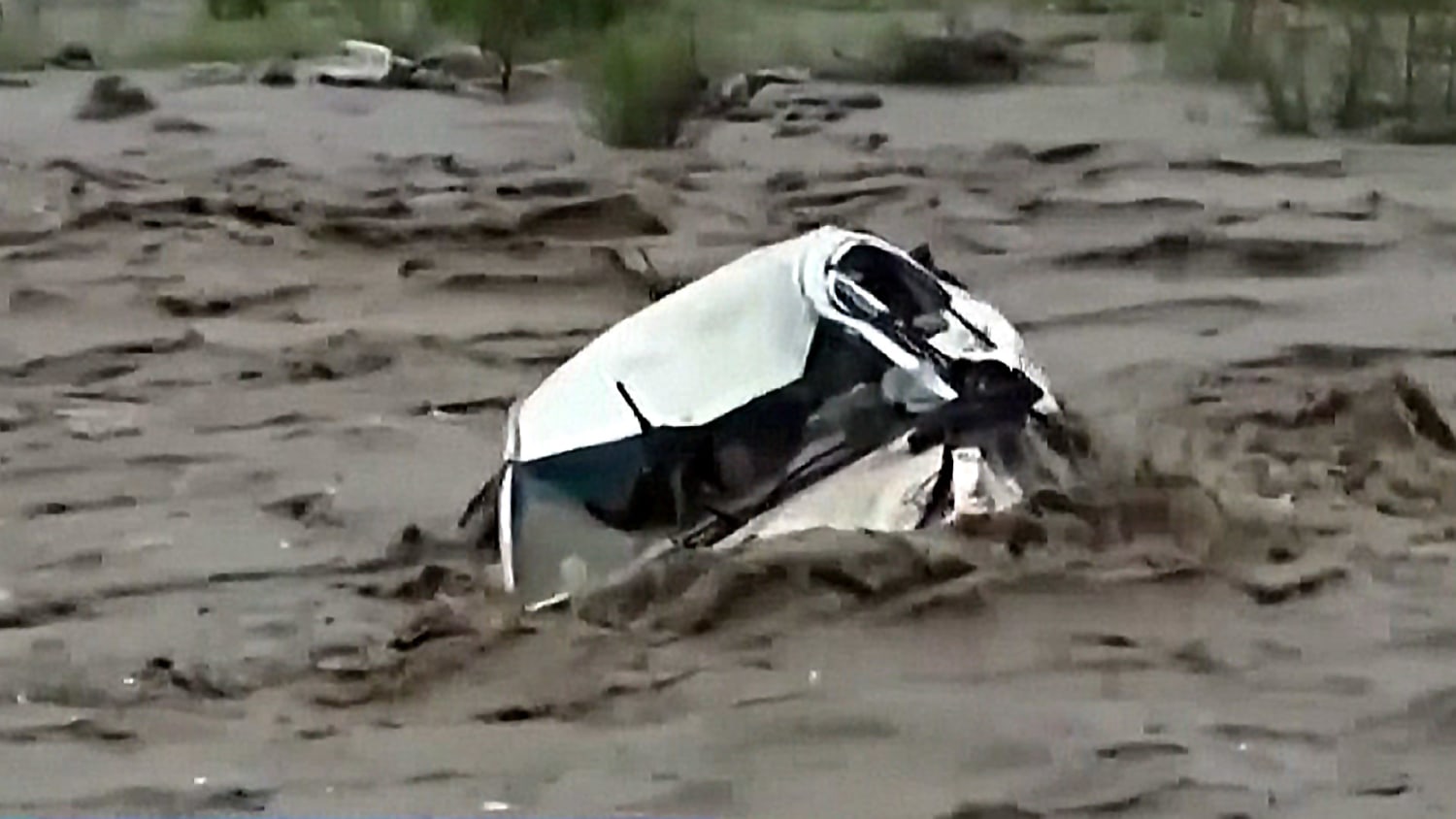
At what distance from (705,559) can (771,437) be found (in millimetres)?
185

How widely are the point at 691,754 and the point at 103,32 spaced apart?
738 cm

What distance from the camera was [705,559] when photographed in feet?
9.89

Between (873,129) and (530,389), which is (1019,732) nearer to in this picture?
(530,389)

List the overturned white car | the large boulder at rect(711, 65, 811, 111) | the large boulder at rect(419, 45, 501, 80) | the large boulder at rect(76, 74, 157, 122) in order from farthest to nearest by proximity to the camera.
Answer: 1. the large boulder at rect(419, 45, 501, 80)
2. the large boulder at rect(711, 65, 811, 111)
3. the large boulder at rect(76, 74, 157, 122)
4. the overturned white car

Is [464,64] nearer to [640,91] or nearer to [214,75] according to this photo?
[214,75]

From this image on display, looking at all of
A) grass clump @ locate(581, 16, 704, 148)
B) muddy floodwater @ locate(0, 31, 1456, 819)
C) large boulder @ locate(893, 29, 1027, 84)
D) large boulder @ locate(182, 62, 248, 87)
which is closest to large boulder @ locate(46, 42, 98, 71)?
large boulder @ locate(182, 62, 248, 87)

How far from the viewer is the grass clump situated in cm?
662

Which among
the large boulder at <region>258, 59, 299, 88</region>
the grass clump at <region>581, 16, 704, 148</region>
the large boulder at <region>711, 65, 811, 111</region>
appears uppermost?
the grass clump at <region>581, 16, 704, 148</region>

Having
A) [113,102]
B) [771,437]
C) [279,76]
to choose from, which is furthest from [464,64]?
[771,437]

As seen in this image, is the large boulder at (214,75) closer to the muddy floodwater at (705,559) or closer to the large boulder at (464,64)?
the large boulder at (464,64)

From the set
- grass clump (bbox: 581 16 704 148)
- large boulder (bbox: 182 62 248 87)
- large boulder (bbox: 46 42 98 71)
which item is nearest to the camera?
grass clump (bbox: 581 16 704 148)

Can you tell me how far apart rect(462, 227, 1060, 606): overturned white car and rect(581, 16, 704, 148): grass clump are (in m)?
3.35

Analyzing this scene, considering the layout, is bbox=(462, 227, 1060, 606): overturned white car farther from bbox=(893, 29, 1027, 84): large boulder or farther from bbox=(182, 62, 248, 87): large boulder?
bbox=(182, 62, 248, 87): large boulder

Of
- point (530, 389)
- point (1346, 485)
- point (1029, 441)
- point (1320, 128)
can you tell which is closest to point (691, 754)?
point (1029, 441)
